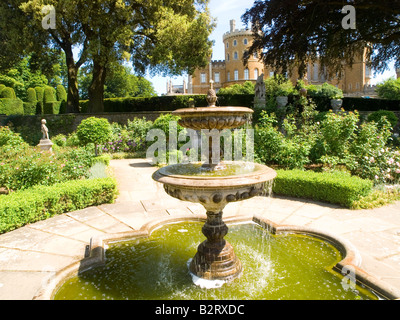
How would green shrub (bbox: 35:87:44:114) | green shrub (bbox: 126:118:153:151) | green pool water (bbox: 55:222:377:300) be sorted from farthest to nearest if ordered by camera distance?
green shrub (bbox: 35:87:44:114) < green shrub (bbox: 126:118:153:151) < green pool water (bbox: 55:222:377:300)

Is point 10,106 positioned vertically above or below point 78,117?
above

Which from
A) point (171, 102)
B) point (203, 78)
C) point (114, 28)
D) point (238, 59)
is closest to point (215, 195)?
point (114, 28)

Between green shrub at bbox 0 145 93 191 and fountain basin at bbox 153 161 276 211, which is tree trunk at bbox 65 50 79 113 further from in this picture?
fountain basin at bbox 153 161 276 211

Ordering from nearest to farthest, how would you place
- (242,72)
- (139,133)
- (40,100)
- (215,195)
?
(215,195)
(139,133)
(40,100)
(242,72)

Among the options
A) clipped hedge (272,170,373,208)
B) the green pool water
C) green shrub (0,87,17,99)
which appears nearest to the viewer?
the green pool water

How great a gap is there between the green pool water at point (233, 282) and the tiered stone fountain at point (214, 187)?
232 millimetres

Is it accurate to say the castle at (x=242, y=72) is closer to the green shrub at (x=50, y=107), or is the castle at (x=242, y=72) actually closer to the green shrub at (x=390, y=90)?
the green shrub at (x=390, y=90)

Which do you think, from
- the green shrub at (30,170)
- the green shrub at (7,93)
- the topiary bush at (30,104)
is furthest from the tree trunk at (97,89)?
the topiary bush at (30,104)

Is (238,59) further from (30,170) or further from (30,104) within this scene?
(30,170)

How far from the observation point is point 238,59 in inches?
1906

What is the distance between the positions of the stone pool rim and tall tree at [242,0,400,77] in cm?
1063

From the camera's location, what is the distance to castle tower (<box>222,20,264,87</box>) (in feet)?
155

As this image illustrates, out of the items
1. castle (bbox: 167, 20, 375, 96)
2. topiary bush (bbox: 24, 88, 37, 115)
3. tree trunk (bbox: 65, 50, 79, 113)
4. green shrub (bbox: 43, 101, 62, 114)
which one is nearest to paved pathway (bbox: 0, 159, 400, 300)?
tree trunk (bbox: 65, 50, 79, 113)

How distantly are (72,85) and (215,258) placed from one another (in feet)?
67.1
